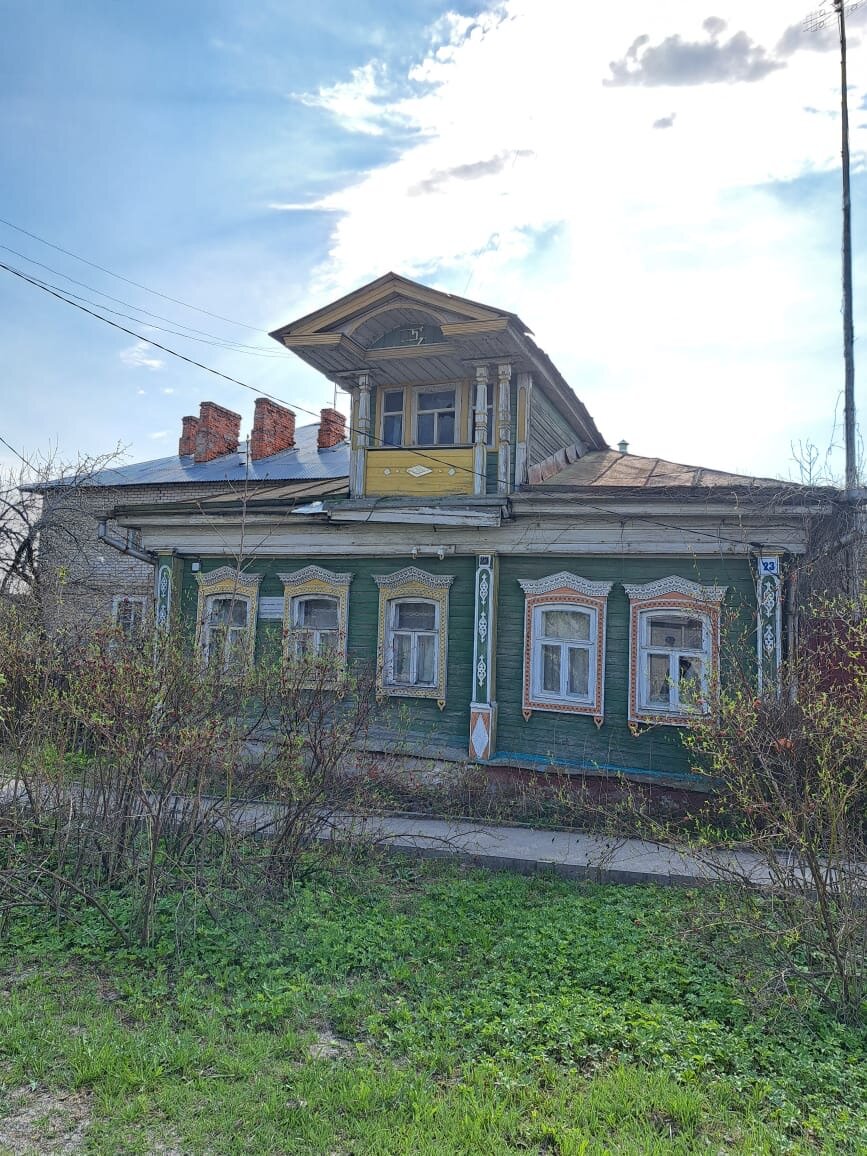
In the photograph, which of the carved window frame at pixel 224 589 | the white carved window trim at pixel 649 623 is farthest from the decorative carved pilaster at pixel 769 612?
the carved window frame at pixel 224 589

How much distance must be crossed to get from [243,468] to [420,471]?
1090 centimetres

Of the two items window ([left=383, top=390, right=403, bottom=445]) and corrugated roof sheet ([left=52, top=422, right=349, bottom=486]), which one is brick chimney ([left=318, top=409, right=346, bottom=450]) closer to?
corrugated roof sheet ([left=52, top=422, right=349, bottom=486])

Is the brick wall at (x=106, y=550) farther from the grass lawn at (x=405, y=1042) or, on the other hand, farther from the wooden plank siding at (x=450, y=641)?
the grass lawn at (x=405, y=1042)

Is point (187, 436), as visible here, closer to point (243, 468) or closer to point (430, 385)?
point (243, 468)

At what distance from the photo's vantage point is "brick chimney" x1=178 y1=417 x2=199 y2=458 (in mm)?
23078

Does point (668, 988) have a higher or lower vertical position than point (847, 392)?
lower

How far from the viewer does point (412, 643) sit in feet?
37.4

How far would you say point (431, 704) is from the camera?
36.2 ft

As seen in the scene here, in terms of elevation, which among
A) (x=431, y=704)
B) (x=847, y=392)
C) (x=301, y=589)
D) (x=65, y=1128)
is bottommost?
(x=65, y=1128)

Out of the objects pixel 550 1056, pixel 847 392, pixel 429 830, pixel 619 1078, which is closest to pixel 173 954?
pixel 550 1056

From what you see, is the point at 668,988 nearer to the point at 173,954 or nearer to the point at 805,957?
the point at 805,957

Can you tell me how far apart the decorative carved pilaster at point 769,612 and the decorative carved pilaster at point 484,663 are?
3417 mm

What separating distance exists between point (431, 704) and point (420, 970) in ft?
20.1

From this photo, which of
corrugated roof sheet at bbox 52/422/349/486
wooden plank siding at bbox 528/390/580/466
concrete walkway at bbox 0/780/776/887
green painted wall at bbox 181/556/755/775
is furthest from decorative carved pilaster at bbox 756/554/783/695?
corrugated roof sheet at bbox 52/422/349/486
